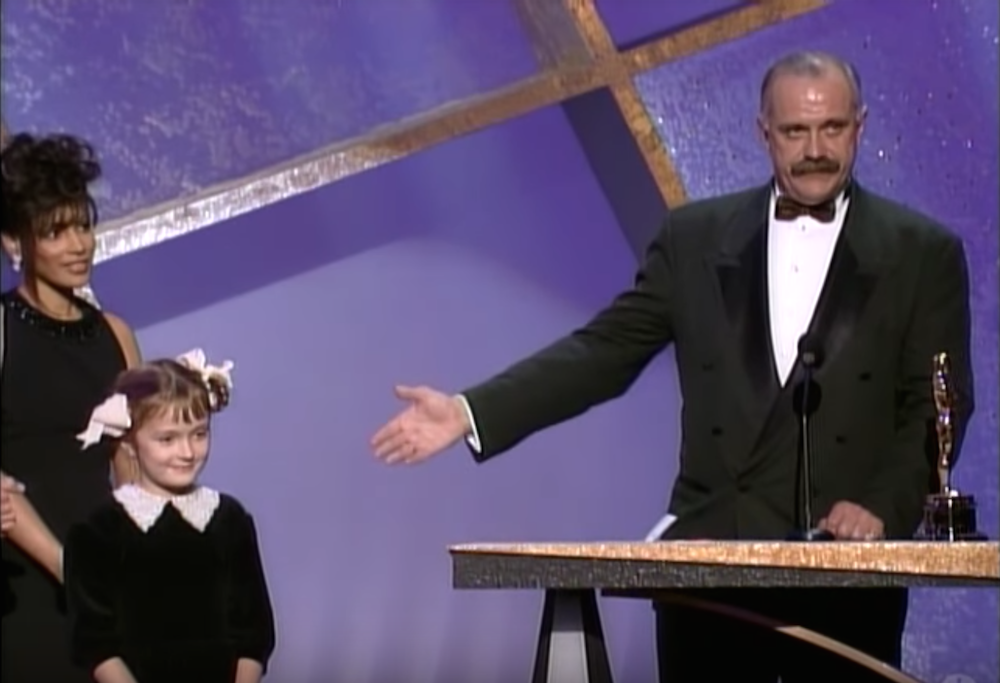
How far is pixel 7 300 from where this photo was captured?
3314 millimetres

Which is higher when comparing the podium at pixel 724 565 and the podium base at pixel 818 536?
the podium base at pixel 818 536

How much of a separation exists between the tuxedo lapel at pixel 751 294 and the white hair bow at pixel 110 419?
1.08m

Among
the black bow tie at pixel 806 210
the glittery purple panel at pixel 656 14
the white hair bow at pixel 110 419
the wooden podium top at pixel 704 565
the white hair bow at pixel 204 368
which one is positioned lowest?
the wooden podium top at pixel 704 565

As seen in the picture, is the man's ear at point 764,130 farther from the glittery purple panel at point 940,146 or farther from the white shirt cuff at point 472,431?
the white shirt cuff at point 472,431

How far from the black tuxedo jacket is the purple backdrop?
0.31 meters

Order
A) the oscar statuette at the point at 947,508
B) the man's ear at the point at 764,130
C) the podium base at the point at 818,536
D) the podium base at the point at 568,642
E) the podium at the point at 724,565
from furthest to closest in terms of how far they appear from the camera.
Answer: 1. the man's ear at the point at 764,130
2. the podium base at the point at 818,536
3. the oscar statuette at the point at 947,508
4. the podium base at the point at 568,642
5. the podium at the point at 724,565

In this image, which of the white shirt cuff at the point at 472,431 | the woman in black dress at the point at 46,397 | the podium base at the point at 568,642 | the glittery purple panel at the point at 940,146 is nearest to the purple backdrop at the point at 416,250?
the glittery purple panel at the point at 940,146

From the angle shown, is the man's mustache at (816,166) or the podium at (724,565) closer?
the podium at (724,565)

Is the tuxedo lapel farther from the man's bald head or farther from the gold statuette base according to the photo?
the gold statuette base

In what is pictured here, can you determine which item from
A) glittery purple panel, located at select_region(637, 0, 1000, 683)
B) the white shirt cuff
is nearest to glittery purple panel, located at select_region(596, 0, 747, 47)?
glittery purple panel, located at select_region(637, 0, 1000, 683)

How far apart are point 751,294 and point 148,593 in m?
1.19

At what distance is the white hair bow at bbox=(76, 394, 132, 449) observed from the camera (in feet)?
10.6

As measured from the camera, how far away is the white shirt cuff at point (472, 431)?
2980 mm

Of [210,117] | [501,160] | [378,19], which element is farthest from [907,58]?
[210,117]
